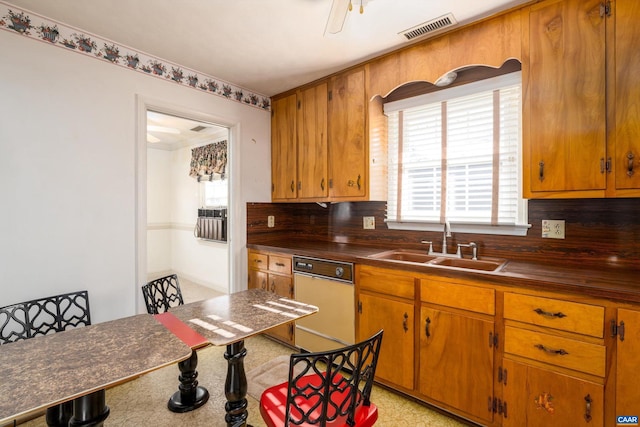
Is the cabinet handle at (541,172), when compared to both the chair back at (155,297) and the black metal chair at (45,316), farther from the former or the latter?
the black metal chair at (45,316)

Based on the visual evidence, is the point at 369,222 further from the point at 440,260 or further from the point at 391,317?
the point at 391,317

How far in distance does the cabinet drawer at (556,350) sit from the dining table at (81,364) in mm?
1663

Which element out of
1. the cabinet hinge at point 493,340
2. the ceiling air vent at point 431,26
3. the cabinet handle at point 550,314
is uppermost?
the ceiling air vent at point 431,26

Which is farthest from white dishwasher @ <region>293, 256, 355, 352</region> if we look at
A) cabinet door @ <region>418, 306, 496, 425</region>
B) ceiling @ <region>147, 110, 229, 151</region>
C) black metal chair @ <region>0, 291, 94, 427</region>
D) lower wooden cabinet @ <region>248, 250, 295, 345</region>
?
ceiling @ <region>147, 110, 229, 151</region>

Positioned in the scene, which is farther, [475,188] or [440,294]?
[475,188]

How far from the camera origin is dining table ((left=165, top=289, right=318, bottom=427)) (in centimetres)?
143

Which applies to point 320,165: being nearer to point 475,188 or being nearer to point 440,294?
point 475,188

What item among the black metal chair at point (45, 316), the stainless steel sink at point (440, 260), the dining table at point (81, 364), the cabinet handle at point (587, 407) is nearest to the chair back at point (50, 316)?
the black metal chair at point (45, 316)

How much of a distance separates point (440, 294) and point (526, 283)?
475mm

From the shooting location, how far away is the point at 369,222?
2.96 metres

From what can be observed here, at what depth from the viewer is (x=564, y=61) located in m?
1.73

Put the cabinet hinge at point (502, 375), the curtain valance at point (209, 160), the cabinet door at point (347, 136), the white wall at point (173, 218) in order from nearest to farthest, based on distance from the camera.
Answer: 1. the cabinet hinge at point (502, 375)
2. the cabinet door at point (347, 136)
3. the curtain valance at point (209, 160)
4. the white wall at point (173, 218)

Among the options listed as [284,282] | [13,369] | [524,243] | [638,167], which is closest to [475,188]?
[524,243]

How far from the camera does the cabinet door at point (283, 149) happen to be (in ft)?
10.6
